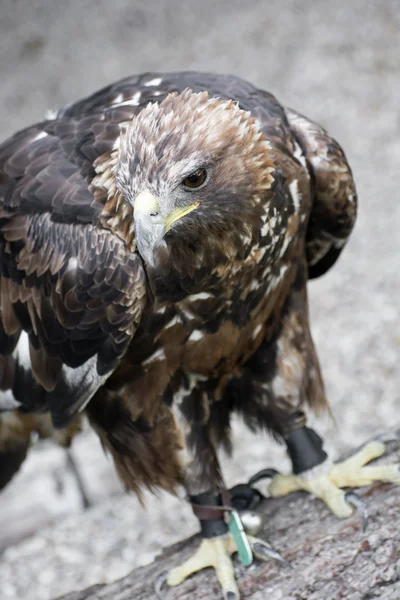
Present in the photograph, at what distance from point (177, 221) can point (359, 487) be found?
1.46 metres

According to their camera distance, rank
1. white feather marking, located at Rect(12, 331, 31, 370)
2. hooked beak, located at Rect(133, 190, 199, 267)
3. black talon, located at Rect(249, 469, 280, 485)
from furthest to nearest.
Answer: black talon, located at Rect(249, 469, 280, 485) → white feather marking, located at Rect(12, 331, 31, 370) → hooked beak, located at Rect(133, 190, 199, 267)

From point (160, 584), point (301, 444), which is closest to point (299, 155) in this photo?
point (301, 444)

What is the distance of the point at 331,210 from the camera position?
323 cm

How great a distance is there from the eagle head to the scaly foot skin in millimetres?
1137

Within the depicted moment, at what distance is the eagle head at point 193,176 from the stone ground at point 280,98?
60.3 inches

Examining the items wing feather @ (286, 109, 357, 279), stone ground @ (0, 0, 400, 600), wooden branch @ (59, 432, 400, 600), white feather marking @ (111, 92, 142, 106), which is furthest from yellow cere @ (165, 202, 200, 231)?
stone ground @ (0, 0, 400, 600)

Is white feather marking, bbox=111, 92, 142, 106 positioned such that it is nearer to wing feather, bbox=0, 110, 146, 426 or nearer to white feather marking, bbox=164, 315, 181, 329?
wing feather, bbox=0, 110, 146, 426

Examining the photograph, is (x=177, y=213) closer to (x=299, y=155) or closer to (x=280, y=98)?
(x=299, y=155)

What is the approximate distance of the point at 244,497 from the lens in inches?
134

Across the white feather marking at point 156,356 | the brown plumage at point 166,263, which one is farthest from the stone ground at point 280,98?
the white feather marking at point 156,356

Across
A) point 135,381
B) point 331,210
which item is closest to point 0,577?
point 135,381

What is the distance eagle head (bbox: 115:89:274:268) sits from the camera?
222cm

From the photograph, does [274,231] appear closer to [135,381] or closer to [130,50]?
[135,381]

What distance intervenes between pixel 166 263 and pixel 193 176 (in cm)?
40
